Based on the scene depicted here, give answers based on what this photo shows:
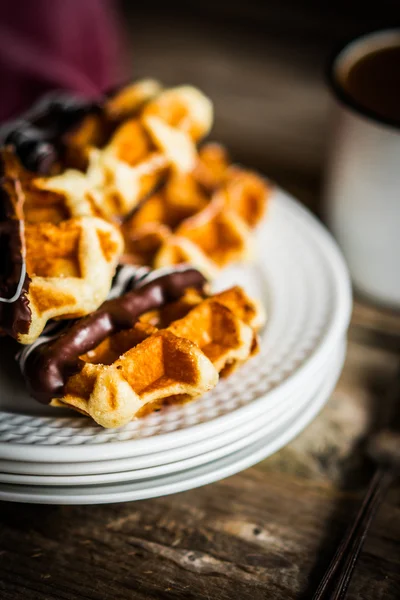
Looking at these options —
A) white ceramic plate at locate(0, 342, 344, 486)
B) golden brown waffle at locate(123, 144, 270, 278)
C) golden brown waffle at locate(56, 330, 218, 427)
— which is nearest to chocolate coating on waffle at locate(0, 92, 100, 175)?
golden brown waffle at locate(123, 144, 270, 278)

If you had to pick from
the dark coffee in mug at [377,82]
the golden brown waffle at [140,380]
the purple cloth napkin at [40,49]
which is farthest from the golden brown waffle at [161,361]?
the purple cloth napkin at [40,49]

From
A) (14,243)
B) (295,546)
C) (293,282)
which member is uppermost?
(14,243)

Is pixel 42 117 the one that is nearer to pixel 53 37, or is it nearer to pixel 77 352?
pixel 77 352

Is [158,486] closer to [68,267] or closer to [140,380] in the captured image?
[140,380]

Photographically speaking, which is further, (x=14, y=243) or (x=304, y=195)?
(x=304, y=195)

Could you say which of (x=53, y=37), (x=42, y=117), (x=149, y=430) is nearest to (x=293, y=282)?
(x=149, y=430)

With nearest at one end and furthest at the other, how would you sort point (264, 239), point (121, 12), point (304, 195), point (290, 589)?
point (290, 589) < point (264, 239) < point (304, 195) < point (121, 12)

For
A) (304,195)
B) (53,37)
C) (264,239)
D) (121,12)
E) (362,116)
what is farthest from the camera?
(121,12)
